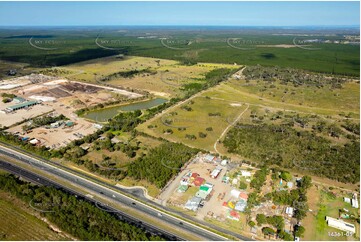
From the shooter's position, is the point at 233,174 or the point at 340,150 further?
the point at 340,150

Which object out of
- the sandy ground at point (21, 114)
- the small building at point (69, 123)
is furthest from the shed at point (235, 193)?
the sandy ground at point (21, 114)

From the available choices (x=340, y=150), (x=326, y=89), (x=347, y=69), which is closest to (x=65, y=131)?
(x=340, y=150)

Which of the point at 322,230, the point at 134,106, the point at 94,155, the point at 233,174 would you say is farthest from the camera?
the point at 134,106

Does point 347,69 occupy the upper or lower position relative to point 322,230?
upper

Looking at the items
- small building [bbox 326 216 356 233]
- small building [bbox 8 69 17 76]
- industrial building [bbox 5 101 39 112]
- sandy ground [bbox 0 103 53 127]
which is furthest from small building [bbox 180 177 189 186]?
small building [bbox 8 69 17 76]

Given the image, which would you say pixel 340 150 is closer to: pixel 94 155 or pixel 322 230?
pixel 322 230

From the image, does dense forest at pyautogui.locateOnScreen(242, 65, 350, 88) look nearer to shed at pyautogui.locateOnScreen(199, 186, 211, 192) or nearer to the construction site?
the construction site
